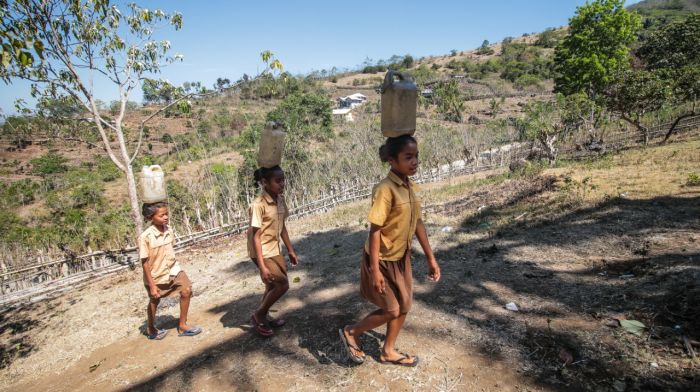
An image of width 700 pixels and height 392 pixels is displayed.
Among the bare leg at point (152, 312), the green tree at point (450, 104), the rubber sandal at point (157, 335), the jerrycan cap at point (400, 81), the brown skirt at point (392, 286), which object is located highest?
the green tree at point (450, 104)

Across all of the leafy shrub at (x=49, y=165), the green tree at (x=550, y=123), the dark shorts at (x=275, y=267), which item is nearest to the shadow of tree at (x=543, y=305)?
the dark shorts at (x=275, y=267)

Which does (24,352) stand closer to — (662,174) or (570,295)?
(570,295)

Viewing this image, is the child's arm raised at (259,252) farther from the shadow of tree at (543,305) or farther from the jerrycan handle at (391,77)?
the jerrycan handle at (391,77)

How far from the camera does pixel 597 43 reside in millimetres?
25938

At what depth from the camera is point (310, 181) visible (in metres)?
14.0

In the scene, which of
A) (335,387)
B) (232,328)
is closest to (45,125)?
(232,328)

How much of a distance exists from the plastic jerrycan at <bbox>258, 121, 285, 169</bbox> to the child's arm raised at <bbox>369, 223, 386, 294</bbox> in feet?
3.89

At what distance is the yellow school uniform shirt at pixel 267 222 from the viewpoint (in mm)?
2877

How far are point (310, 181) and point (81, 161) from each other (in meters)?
30.7

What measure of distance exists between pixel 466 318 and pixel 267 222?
78.2 inches

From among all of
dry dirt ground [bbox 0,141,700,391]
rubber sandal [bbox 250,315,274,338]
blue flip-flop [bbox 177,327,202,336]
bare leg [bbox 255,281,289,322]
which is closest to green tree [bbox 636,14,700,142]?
dry dirt ground [bbox 0,141,700,391]

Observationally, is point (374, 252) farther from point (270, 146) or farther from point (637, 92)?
point (637, 92)

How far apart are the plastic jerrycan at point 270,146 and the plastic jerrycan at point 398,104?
41.9 inches

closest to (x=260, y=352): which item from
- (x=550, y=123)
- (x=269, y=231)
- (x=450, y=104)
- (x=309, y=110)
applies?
(x=269, y=231)
